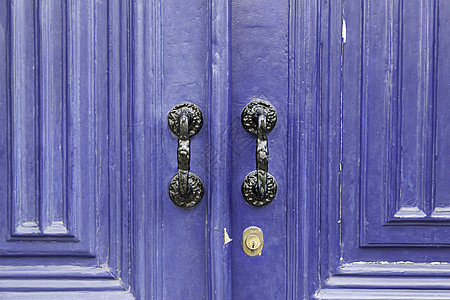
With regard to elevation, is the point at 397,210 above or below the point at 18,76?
below

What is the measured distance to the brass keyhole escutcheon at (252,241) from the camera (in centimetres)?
84

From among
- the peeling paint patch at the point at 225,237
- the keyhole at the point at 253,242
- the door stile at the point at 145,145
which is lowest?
the keyhole at the point at 253,242

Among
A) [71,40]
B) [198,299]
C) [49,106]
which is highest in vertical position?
[71,40]

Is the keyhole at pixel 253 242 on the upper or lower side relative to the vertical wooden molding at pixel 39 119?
lower

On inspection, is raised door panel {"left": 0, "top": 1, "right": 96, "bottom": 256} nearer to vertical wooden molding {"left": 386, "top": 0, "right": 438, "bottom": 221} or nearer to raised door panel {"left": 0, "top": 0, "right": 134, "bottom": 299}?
raised door panel {"left": 0, "top": 0, "right": 134, "bottom": 299}

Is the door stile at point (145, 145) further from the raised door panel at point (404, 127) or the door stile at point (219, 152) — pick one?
the raised door panel at point (404, 127)

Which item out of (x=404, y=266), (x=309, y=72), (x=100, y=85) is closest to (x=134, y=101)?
(x=100, y=85)

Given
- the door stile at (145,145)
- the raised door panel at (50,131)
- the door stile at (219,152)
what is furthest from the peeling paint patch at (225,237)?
the raised door panel at (50,131)

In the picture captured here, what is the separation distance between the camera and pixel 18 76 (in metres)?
0.84

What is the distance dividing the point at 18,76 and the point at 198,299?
19.9 inches

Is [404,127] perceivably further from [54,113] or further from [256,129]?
[54,113]

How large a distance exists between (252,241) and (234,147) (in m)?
0.17

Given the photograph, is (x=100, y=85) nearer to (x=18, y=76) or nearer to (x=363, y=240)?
(x=18, y=76)

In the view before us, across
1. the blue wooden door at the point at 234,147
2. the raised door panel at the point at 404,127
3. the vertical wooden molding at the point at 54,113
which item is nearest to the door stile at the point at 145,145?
the blue wooden door at the point at 234,147
